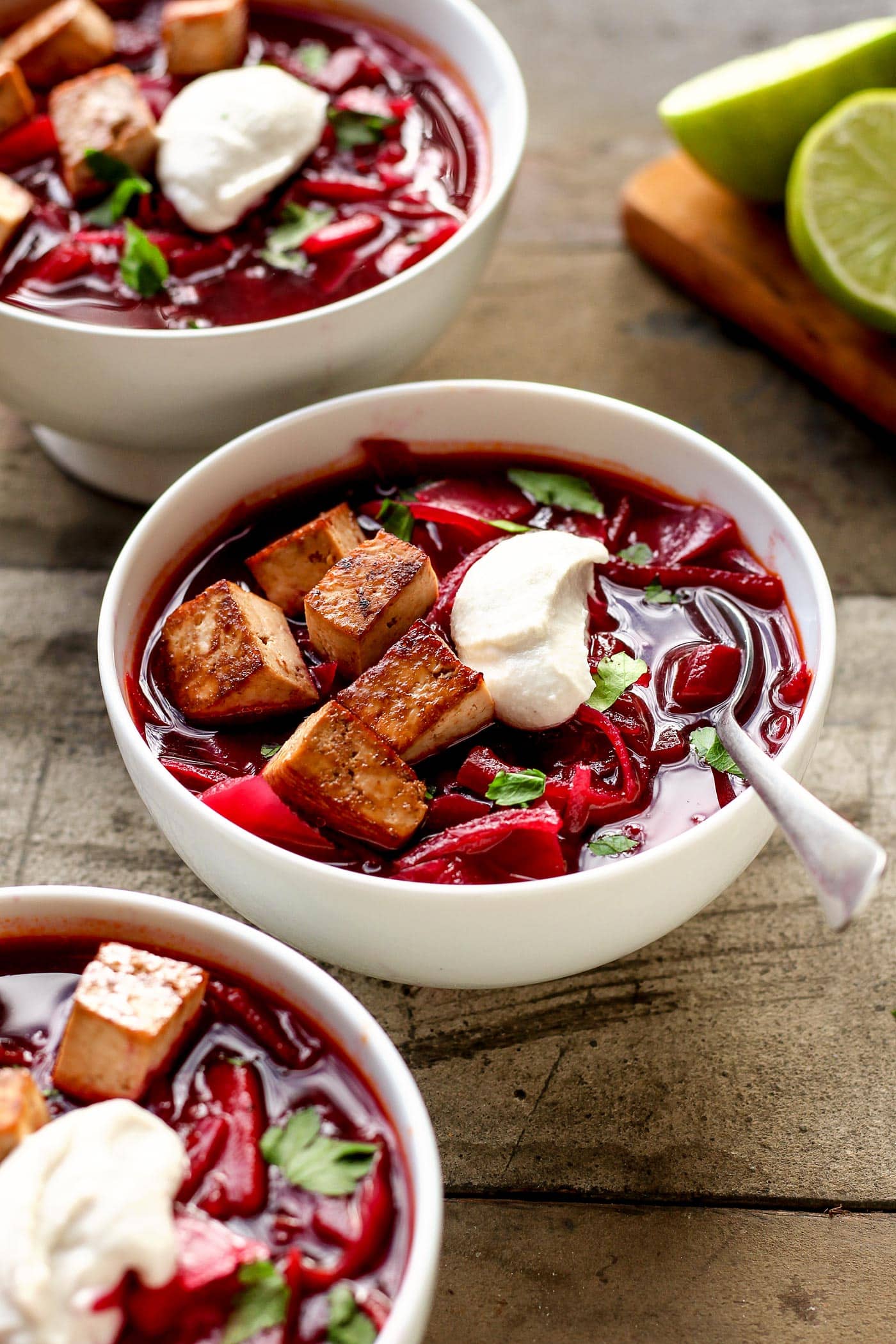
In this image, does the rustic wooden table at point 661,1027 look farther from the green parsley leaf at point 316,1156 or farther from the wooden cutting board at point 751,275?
the green parsley leaf at point 316,1156

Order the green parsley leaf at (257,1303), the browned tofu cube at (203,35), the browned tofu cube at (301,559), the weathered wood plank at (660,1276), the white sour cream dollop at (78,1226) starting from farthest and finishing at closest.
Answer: the browned tofu cube at (203,35) → the browned tofu cube at (301,559) → the weathered wood plank at (660,1276) → the green parsley leaf at (257,1303) → the white sour cream dollop at (78,1226)

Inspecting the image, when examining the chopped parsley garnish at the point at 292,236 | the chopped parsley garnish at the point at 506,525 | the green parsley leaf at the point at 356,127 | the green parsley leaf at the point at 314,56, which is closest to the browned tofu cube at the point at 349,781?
the chopped parsley garnish at the point at 506,525

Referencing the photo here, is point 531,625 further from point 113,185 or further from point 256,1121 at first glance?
point 113,185

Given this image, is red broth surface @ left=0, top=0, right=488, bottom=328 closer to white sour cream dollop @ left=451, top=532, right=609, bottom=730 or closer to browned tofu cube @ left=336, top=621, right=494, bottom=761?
white sour cream dollop @ left=451, top=532, right=609, bottom=730

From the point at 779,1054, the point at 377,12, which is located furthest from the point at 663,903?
the point at 377,12

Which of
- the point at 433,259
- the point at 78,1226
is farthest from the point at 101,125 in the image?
the point at 78,1226

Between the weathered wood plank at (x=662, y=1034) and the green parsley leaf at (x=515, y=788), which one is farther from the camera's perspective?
the weathered wood plank at (x=662, y=1034)
